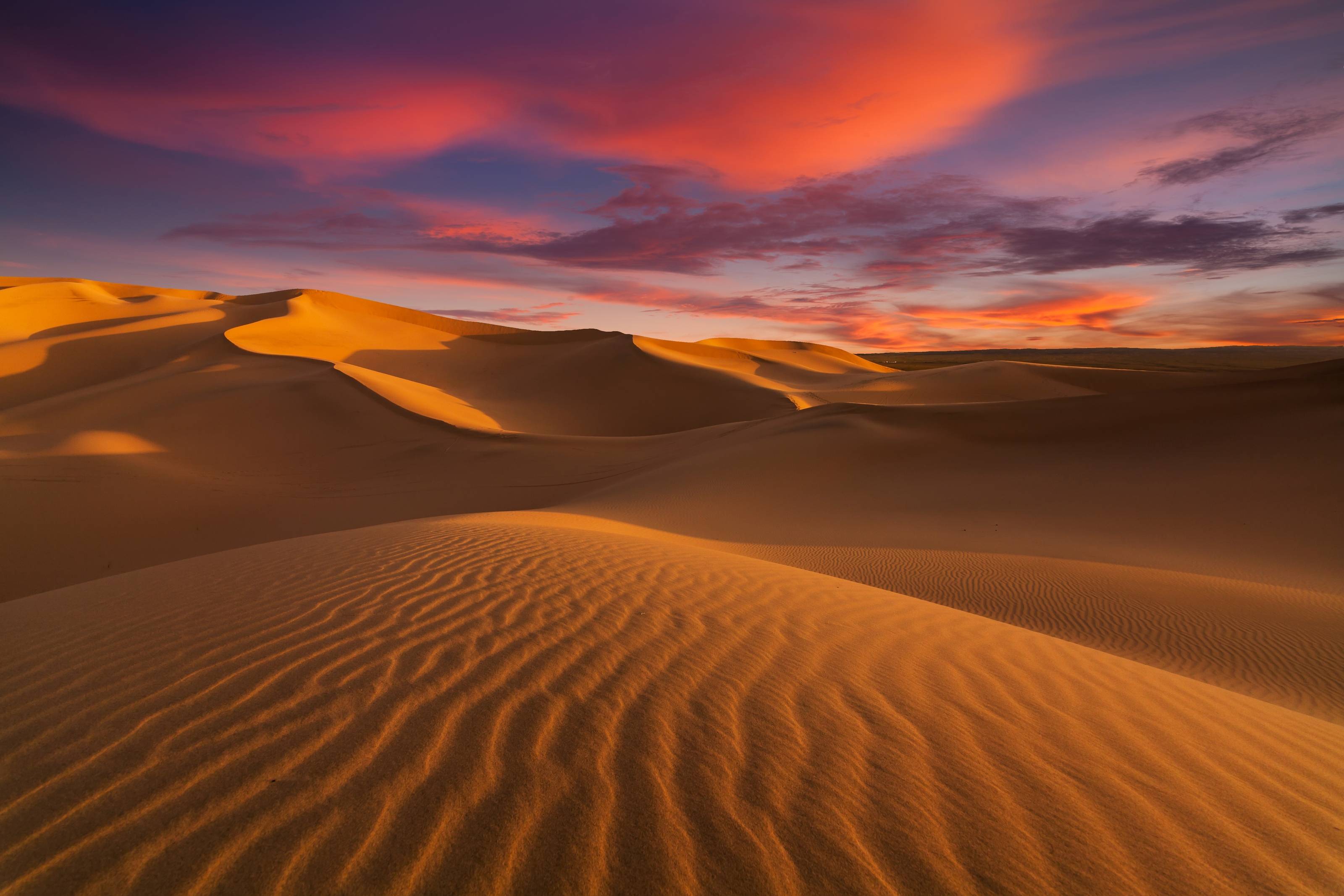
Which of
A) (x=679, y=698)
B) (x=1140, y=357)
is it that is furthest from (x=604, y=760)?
(x=1140, y=357)

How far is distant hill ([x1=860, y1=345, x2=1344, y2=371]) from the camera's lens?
97.8m

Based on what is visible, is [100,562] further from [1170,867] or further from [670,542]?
[1170,867]

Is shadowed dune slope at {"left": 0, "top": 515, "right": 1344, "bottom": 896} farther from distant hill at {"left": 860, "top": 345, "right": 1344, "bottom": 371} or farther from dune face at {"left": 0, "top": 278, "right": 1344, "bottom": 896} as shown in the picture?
distant hill at {"left": 860, "top": 345, "right": 1344, "bottom": 371}

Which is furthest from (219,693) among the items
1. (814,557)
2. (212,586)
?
(814,557)

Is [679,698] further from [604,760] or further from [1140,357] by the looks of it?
[1140,357]

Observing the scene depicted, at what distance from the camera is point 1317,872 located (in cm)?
227

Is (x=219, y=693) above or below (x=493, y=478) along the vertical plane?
above

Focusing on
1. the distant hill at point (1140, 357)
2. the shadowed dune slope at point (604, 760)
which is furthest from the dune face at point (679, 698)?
the distant hill at point (1140, 357)

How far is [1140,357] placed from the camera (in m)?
134

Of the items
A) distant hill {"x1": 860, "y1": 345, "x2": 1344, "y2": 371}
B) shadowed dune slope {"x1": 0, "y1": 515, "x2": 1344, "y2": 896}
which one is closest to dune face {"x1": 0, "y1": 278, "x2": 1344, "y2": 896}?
shadowed dune slope {"x1": 0, "y1": 515, "x2": 1344, "y2": 896}

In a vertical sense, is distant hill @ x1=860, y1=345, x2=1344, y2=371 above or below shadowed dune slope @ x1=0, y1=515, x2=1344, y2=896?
above

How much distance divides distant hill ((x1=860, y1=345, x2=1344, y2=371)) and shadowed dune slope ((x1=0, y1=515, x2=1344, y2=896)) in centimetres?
8659

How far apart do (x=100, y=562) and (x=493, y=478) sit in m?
8.63

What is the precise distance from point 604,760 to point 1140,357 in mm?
164976
